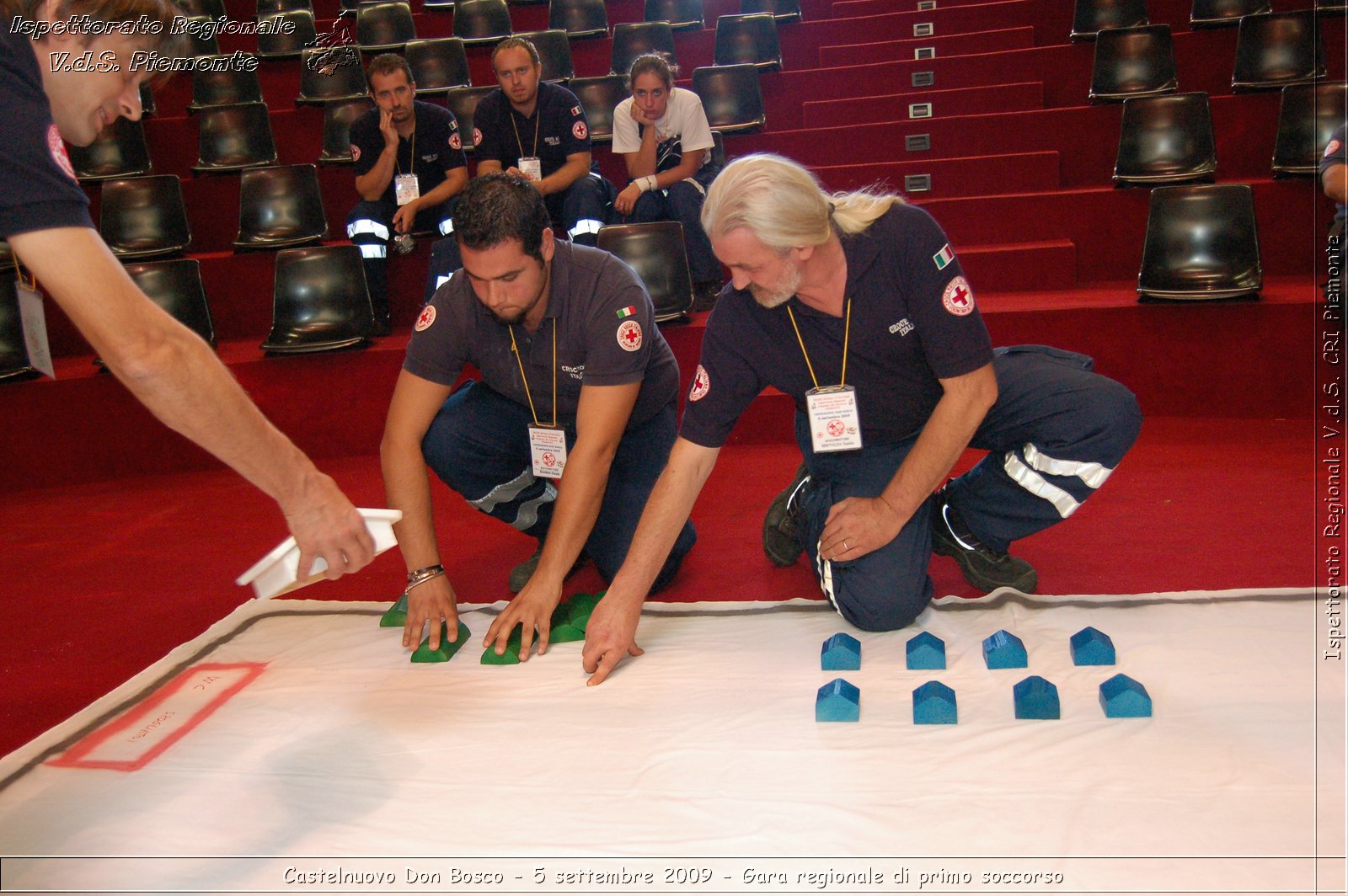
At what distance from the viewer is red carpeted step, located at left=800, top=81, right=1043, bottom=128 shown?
5133 millimetres

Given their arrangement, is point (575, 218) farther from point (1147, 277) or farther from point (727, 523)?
point (1147, 277)

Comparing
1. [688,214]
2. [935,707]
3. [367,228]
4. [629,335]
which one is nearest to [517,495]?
[629,335]

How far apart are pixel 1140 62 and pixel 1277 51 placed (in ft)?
1.84

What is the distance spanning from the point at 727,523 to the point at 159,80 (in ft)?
5.83

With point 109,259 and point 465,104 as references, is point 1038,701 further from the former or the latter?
point 465,104

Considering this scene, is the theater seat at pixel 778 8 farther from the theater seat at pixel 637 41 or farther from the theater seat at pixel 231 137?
the theater seat at pixel 231 137

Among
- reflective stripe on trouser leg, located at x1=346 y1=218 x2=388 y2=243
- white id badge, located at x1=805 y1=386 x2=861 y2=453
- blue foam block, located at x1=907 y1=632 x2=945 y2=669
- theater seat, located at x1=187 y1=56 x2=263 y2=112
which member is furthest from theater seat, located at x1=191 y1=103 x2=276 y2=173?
blue foam block, located at x1=907 y1=632 x2=945 y2=669

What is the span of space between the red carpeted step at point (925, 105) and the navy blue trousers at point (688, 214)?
1422mm

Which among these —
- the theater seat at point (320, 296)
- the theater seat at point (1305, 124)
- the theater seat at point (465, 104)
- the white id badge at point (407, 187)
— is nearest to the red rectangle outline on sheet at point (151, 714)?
the theater seat at point (320, 296)

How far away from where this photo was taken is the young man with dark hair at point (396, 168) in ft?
14.0

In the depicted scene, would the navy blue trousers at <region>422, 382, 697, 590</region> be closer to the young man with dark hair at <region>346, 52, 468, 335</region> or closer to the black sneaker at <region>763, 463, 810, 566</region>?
the black sneaker at <region>763, 463, 810, 566</region>

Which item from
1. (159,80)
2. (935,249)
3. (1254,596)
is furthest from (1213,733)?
(159,80)

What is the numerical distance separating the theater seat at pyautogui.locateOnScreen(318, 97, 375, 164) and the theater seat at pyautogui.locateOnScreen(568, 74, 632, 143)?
1.07m

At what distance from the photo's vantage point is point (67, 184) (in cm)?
126
